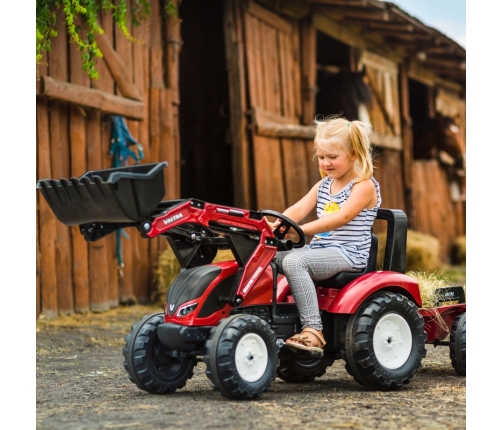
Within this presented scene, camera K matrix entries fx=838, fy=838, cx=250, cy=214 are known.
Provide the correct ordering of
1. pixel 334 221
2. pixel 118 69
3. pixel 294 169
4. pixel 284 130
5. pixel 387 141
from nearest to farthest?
pixel 334 221 → pixel 118 69 → pixel 284 130 → pixel 294 169 → pixel 387 141

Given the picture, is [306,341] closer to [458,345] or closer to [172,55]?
[458,345]

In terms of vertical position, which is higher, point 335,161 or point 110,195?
point 335,161

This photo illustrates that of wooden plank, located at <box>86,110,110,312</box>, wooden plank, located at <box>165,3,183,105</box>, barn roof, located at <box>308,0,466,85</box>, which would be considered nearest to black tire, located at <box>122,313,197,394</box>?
wooden plank, located at <box>86,110,110,312</box>

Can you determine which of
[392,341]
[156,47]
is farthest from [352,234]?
[156,47]

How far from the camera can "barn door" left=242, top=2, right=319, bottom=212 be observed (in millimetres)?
9891

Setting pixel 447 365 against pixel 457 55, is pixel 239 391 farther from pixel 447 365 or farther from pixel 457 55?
pixel 457 55

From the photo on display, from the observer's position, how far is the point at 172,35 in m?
9.04

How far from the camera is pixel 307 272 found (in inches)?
162

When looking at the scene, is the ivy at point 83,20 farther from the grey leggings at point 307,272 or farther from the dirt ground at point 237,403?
the grey leggings at point 307,272

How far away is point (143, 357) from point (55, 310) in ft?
11.5

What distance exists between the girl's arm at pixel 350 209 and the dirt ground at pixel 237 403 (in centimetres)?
82

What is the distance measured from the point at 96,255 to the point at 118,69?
70.3 inches

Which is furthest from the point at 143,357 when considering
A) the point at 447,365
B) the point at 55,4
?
the point at 55,4

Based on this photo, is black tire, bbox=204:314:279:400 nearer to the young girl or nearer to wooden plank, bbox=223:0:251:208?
the young girl
